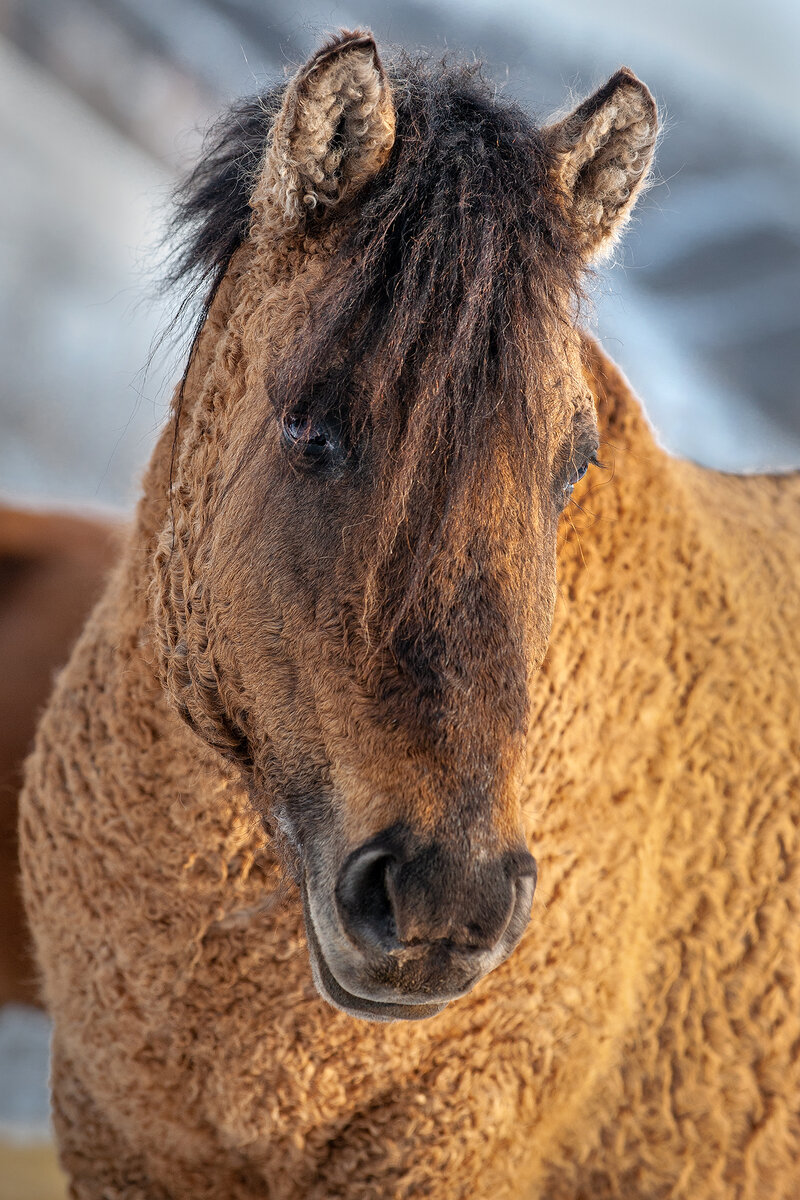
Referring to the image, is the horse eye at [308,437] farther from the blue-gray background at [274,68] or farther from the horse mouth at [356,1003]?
the blue-gray background at [274,68]

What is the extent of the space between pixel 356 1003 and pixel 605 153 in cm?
125

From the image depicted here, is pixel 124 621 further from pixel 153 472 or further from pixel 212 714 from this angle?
pixel 212 714

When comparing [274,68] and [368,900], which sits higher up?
[274,68]

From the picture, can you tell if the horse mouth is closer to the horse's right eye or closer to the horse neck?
the horse neck

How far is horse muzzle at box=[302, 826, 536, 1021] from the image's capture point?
1008mm

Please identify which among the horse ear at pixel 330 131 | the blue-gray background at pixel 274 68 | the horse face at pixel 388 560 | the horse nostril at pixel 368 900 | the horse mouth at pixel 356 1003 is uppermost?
the blue-gray background at pixel 274 68

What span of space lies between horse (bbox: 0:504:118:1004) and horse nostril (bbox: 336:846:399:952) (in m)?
1.79

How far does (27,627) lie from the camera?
309 cm

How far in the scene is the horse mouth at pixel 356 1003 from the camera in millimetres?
1121

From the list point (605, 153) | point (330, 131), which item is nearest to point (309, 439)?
point (330, 131)

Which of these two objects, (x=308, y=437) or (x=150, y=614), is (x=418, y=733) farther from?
(x=150, y=614)

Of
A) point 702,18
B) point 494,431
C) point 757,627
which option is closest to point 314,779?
point 494,431

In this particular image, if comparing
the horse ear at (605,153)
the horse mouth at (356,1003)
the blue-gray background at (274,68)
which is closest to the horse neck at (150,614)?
the horse mouth at (356,1003)

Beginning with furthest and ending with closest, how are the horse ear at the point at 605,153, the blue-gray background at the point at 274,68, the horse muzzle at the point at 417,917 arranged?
1. the blue-gray background at the point at 274,68
2. the horse ear at the point at 605,153
3. the horse muzzle at the point at 417,917
